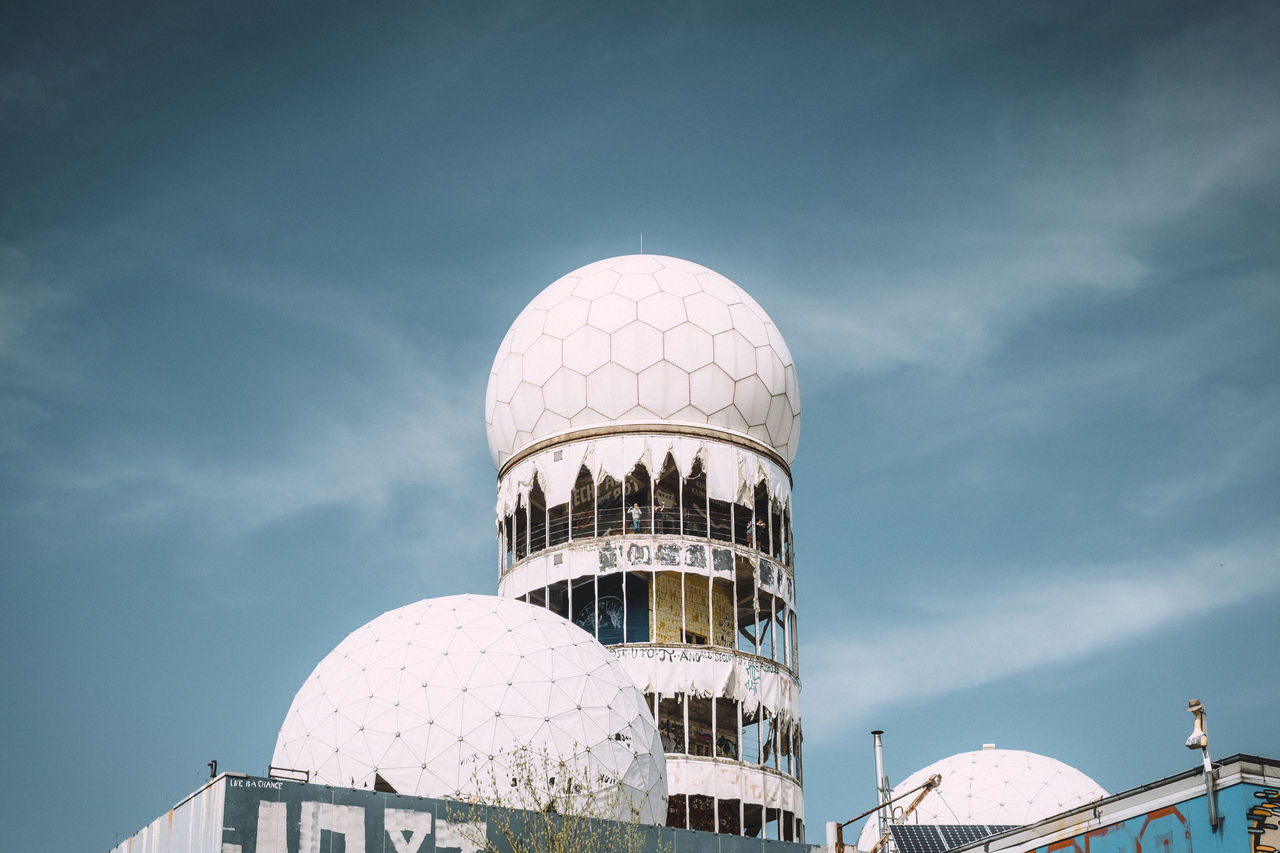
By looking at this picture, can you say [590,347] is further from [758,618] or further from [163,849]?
[163,849]

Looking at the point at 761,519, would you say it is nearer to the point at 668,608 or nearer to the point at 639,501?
the point at 639,501

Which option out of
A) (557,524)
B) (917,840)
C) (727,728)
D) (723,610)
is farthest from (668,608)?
(917,840)

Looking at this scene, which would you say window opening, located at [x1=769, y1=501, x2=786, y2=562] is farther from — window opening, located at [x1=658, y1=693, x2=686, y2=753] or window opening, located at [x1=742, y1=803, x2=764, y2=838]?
window opening, located at [x1=742, y1=803, x2=764, y2=838]

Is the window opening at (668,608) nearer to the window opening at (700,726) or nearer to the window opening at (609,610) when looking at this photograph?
the window opening at (609,610)

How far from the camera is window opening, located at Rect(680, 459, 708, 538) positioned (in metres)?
46.5

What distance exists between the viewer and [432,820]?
101ft

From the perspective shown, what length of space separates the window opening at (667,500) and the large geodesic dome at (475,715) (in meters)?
8.80

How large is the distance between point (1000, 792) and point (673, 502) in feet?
50.7

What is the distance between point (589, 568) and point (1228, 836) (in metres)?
21.9

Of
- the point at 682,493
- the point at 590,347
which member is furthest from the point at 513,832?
the point at 590,347

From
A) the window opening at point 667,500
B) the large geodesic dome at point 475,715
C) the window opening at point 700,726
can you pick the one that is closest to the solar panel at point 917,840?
the large geodesic dome at point 475,715

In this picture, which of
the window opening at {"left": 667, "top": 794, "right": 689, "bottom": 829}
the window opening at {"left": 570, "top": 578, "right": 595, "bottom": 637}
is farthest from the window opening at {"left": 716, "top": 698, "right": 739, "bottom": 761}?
the window opening at {"left": 570, "top": 578, "right": 595, "bottom": 637}

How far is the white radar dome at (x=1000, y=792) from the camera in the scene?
1997 inches

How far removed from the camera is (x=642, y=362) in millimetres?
47719
